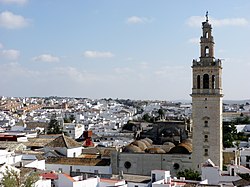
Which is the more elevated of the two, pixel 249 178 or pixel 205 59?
pixel 205 59

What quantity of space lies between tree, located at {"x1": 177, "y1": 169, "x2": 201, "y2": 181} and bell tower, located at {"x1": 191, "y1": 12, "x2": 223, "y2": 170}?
3.02ft

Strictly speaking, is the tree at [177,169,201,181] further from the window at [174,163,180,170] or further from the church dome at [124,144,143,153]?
the church dome at [124,144,143,153]

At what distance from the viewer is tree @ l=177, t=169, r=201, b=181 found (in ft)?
72.0

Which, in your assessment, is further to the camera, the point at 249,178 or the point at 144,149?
the point at 144,149

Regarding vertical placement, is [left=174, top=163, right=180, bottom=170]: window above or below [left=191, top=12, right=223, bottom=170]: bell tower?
below

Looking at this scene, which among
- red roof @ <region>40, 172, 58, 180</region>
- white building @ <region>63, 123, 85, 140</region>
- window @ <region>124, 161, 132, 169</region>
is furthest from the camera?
white building @ <region>63, 123, 85, 140</region>

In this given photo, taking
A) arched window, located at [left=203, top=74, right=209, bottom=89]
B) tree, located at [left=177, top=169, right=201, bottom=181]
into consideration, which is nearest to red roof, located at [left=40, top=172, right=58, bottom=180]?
tree, located at [left=177, top=169, right=201, bottom=181]

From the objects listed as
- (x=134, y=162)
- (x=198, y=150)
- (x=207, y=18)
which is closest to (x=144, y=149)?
(x=134, y=162)

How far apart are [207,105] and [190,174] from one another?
414 centimetres

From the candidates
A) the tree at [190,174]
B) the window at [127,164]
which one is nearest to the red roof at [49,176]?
the tree at [190,174]

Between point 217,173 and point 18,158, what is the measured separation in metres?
10.7

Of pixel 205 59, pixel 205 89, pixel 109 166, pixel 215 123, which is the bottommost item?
pixel 109 166

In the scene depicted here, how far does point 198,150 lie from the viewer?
24484mm

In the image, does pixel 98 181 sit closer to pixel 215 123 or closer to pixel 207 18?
pixel 215 123
